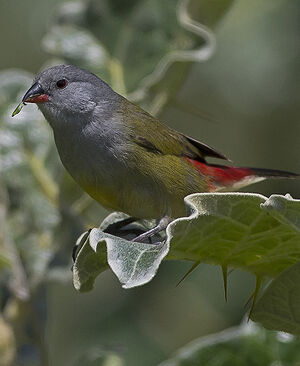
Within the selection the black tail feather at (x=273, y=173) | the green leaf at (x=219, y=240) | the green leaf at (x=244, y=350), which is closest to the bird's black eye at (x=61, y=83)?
the black tail feather at (x=273, y=173)

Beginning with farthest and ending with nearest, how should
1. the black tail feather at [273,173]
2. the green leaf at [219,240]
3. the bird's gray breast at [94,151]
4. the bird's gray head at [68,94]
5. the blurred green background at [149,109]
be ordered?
the black tail feather at [273,173] < the bird's gray head at [68,94] < the blurred green background at [149,109] < the bird's gray breast at [94,151] < the green leaf at [219,240]

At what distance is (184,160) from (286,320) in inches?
61.3

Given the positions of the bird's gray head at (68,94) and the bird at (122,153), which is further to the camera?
the bird's gray head at (68,94)

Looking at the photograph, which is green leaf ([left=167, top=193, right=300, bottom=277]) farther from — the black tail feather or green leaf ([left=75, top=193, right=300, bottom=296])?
the black tail feather

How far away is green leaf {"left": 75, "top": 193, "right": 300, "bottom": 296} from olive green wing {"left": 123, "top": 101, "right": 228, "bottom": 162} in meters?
1.22

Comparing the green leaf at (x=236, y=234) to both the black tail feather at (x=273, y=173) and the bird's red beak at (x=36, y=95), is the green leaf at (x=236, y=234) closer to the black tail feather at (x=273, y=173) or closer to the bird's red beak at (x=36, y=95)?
the black tail feather at (x=273, y=173)

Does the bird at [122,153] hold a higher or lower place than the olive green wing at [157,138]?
lower

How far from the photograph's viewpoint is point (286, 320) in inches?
86.7

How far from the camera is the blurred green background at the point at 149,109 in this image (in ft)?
11.4

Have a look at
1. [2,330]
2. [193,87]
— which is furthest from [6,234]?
[193,87]

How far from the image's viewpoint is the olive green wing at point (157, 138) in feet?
11.6

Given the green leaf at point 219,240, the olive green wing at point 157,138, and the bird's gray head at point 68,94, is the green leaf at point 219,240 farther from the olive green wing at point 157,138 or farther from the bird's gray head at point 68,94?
the bird's gray head at point 68,94

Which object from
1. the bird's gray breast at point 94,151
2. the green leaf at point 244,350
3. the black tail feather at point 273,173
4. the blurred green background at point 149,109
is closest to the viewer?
the green leaf at point 244,350

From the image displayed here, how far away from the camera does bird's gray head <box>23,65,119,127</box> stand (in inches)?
141
